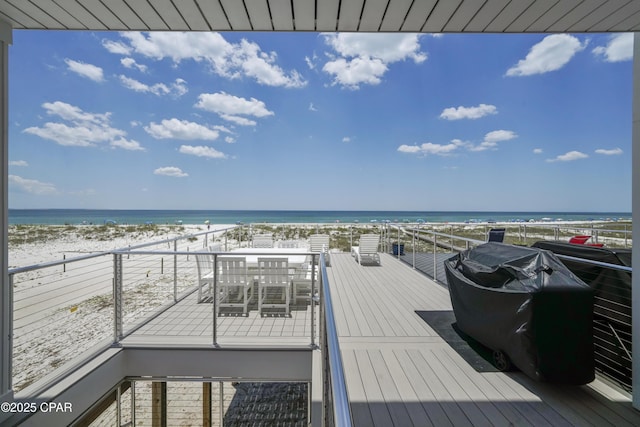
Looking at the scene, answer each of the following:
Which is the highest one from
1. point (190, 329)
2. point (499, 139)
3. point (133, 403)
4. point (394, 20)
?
point (499, 139)

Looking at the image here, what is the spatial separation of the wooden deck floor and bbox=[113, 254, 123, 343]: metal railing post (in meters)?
2.39

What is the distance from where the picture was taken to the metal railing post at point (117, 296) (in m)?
3.04

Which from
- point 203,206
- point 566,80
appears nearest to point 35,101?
point 203,206

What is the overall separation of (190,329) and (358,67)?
1760 centimetres

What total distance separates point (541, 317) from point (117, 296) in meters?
3.76

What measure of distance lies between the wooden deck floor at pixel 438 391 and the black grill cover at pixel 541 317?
0.59 feet

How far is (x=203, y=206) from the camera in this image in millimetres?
53219

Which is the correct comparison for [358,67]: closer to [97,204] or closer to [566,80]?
[566,80]

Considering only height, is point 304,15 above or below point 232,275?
above

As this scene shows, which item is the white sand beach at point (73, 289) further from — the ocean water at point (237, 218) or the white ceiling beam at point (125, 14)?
the ocean water at point (237, 218)

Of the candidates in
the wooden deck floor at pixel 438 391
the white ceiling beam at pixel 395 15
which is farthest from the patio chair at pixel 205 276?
the white ceiling beam at pixel 395 15

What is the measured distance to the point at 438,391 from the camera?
2.05 m

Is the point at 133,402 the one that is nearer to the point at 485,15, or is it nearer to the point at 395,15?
Answer: the point at 395,15
